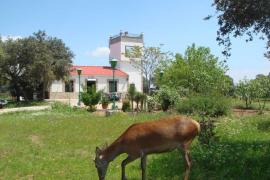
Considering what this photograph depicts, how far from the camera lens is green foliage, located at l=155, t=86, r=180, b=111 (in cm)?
3155

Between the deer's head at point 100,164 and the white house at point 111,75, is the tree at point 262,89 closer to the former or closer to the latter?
the white house at point 111,75

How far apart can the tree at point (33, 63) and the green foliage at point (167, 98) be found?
20.1 meters

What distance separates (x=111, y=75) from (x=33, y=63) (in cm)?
2173

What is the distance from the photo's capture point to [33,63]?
48094 mm

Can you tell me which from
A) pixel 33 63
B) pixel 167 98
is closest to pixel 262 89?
pixel 167 98

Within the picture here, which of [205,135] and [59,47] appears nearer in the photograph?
[205,135]

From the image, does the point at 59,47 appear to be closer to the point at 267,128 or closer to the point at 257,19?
the point at 267,128

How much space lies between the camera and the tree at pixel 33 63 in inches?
1896

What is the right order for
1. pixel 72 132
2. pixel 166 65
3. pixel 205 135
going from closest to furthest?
pixel 205 135, pixel 72 132, pixel 166 65

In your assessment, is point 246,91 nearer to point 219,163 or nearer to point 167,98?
point 167,98

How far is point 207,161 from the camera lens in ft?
33.3

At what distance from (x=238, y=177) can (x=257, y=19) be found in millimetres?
3910

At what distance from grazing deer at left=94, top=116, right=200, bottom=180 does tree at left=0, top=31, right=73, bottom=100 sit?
4080 cm

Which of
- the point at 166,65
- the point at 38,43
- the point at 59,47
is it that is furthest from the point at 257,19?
the point at 166,65
